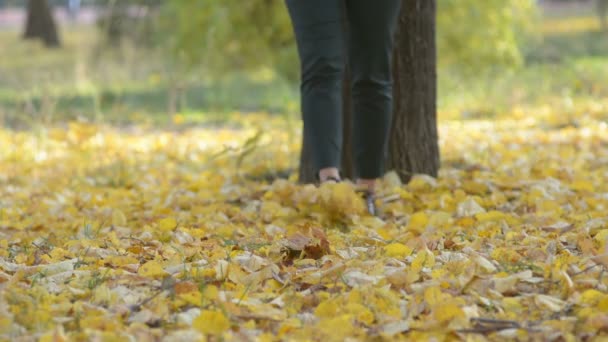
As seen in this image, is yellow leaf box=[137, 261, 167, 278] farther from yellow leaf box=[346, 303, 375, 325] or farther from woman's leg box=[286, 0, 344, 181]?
woman's leg box=[286, 0, 344, 181]

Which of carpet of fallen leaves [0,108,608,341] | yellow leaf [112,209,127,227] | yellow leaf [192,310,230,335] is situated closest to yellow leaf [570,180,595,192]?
carpet of fallen leaves [0,108,608,341]

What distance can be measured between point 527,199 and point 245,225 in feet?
3.57

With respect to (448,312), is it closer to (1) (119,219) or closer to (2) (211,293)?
(2) (211,293)

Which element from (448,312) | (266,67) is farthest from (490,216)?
(266,67)

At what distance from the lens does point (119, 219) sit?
3.20 m

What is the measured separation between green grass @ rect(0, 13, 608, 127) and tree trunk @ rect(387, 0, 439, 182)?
3.76 feet

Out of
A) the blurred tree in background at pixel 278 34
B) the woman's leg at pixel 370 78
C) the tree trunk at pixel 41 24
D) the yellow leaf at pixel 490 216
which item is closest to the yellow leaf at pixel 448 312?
the yellow leaf at pixel 490 216

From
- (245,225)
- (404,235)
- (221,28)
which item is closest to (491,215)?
(404,235)

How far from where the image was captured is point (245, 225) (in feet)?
10.3

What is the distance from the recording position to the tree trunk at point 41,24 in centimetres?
2269

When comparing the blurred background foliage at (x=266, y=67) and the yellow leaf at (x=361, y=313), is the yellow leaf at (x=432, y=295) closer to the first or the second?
the yellow leaf at (x=361, y=313)

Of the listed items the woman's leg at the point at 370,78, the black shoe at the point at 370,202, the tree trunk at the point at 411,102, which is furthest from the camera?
the tree trunk at the point at 411,102

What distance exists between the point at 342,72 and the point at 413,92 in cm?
85

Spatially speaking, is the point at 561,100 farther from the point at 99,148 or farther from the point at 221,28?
the point at 99,148
